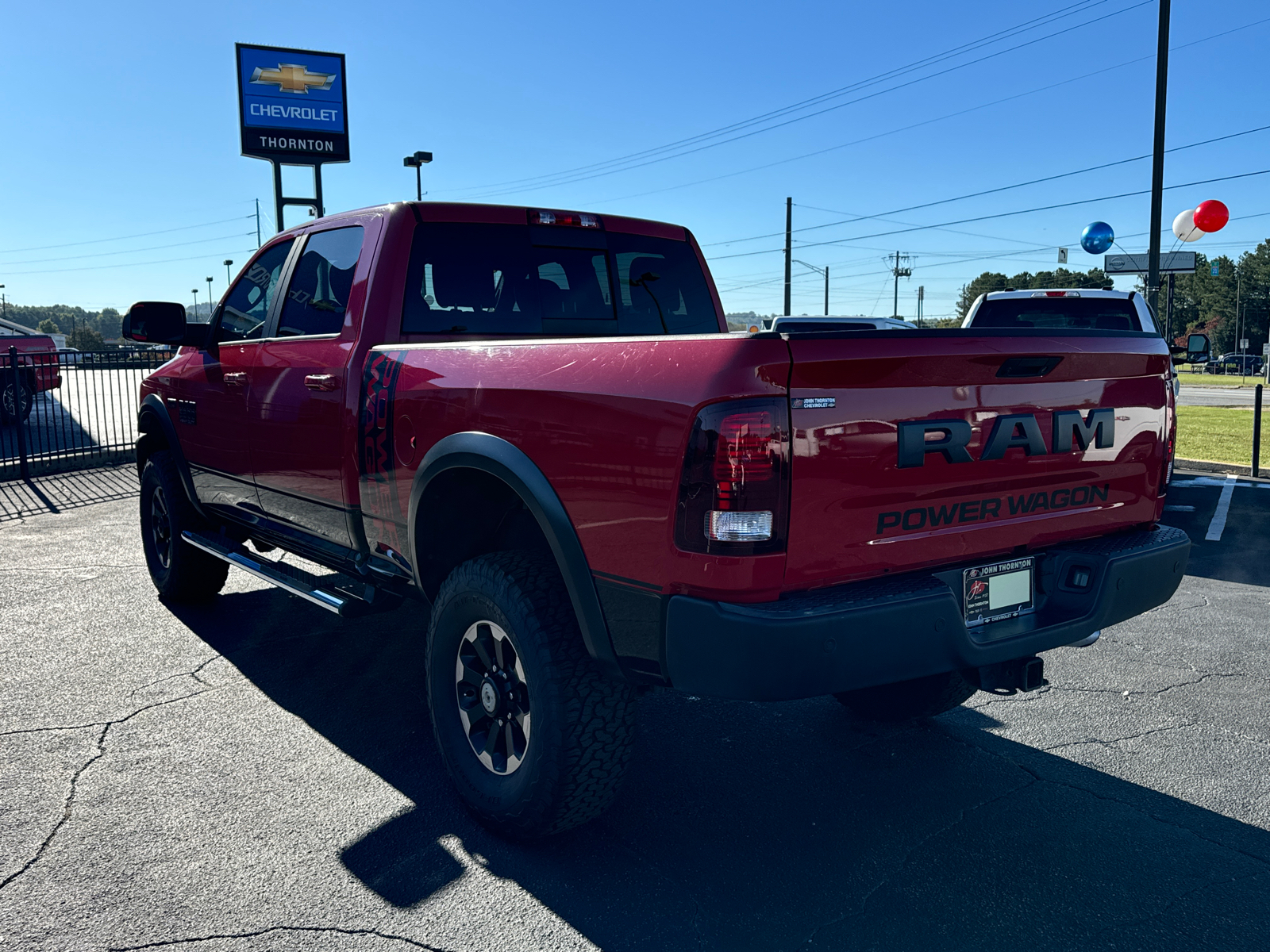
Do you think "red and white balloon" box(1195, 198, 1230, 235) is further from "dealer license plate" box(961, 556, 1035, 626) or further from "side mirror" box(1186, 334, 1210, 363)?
"dealer license plate" box(961, 556, 1035, 626)

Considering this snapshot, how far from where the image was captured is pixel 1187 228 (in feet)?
63.9

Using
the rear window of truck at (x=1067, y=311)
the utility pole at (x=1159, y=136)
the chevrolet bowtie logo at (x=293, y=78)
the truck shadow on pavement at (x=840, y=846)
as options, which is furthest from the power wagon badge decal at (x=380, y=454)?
the chevrolet bowtie logo at (x=293, y=78)

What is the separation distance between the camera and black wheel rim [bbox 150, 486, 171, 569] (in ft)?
19.2

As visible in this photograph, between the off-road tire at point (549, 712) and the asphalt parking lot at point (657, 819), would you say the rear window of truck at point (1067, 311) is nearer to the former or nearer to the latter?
the asphalt parking lot at point (657, 819)

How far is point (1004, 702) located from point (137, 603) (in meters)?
4.98

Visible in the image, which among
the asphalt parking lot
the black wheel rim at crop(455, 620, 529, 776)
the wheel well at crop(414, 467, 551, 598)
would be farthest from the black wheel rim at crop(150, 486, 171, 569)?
the black wheel rim at crop(455, 620, 529, 776)

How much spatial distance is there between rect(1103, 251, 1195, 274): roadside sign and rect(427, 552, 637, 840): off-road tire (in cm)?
2832

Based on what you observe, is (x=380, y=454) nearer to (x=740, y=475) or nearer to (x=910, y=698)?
(x=740, y=475)

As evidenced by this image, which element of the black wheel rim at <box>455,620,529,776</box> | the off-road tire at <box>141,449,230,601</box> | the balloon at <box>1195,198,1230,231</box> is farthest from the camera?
the balloon at <box>1195,198,1230,231</box>

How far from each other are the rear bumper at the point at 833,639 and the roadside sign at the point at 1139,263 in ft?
91.7

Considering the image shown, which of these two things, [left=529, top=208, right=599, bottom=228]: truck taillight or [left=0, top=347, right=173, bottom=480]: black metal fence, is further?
[left=0, top=347, right=173, bottom=480]: black metal fence

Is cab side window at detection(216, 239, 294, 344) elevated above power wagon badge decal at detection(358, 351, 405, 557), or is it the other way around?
cab side window at detection(216, 239, 294, 344)

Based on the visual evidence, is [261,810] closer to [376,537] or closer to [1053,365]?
[376,537]

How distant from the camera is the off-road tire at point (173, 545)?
5.54m
